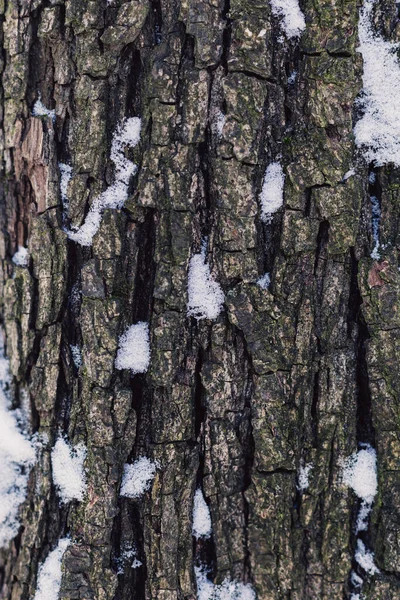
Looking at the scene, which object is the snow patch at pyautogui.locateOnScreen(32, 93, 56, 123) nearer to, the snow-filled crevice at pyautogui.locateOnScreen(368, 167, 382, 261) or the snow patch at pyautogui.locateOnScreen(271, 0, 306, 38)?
the snow patch at pyautogui.locateOnScreen(271, 0, 306, 38)

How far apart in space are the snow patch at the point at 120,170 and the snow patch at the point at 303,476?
1.09 metres

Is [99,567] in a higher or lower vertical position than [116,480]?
lower

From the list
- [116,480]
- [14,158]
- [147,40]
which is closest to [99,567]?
[116,480]

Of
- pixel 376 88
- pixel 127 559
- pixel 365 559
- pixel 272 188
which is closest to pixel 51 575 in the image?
pixel 127 559

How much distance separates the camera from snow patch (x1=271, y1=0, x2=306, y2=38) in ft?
5.66

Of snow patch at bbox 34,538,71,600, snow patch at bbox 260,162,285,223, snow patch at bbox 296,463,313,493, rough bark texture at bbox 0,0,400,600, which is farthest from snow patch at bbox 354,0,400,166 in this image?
snow patch at bbox 34,538,71,600

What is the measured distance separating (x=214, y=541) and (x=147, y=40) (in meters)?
1.71

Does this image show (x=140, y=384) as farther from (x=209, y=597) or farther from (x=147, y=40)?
(x=147, y=40)

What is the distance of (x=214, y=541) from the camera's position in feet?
5.99

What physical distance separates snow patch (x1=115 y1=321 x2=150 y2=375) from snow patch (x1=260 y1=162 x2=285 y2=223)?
1.93 feet

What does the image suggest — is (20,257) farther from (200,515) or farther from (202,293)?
(200,515)

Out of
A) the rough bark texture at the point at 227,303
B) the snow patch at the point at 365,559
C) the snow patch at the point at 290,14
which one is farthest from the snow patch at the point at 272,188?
the snow patch at the point at 365,559

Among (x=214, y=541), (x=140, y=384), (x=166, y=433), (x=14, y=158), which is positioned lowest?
(x=214, y=541)

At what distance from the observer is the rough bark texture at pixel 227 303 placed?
173 cm
